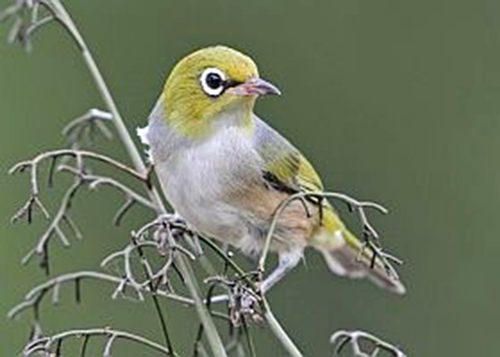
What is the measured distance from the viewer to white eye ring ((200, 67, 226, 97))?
3326 millimetres

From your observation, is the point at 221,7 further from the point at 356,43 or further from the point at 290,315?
the point at 290,315

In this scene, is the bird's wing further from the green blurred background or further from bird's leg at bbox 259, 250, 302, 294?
the green blurred background

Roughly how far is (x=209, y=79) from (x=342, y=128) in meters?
4.99

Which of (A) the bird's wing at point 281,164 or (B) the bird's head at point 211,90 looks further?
(A) the bird's wing at point 281,164

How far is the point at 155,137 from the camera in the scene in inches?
139

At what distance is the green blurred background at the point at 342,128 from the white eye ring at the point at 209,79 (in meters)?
3.12

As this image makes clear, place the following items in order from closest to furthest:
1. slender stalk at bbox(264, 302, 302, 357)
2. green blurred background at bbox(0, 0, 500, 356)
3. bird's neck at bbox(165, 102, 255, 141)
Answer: slender stalk at bbox(264, 302, 302, 357)
bird's neck at bbox(165, 102, 255, 141)
green blurred background at bbox(0, 0, 500, 356)

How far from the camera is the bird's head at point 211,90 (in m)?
3.25

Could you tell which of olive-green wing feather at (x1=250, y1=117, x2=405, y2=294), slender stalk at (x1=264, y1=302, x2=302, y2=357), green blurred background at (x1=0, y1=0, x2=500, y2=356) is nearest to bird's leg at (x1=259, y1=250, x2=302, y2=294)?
olive-green wing feather at (x1=250, y1=117, x2=405, y2=294)

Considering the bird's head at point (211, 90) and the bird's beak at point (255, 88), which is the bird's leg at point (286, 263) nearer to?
the bird's head at point (211, 90)

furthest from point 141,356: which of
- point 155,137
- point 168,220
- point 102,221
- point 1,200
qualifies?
point 168,220

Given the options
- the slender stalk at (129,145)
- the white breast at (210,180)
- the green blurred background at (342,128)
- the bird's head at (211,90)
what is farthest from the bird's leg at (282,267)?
the green blurred background at (342,128)

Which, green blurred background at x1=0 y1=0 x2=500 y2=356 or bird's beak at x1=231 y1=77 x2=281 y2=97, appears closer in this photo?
bird's beak at x1=231 y1=77 x2=281 y2=97

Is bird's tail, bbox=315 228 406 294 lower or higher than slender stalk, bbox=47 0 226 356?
lower
